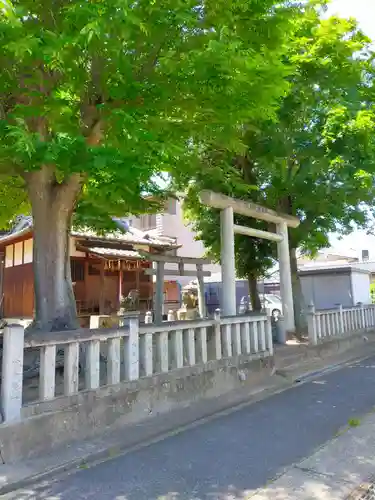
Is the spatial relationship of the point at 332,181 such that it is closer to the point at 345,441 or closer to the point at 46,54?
the point at 345,441

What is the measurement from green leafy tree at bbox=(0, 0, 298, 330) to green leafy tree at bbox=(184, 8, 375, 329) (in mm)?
3257

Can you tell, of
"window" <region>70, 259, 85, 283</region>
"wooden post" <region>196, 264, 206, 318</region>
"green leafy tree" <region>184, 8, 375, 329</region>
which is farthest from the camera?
"window" <region>70, 259, 85, 283</region>

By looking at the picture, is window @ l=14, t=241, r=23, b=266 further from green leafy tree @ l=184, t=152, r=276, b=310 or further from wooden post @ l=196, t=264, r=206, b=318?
wooden post @ l=196, t=264, r=206, b=318

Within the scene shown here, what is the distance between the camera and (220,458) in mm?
4277

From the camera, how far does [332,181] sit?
10.7 metres

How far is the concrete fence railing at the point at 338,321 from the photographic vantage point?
10.1 meters

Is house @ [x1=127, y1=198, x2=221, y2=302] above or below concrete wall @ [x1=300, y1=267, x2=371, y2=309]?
above

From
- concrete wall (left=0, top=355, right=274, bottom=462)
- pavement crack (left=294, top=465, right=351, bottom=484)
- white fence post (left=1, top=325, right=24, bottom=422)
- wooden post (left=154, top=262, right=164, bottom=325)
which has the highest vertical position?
wooden post (left=154, top=262, right=164, bottom=325)

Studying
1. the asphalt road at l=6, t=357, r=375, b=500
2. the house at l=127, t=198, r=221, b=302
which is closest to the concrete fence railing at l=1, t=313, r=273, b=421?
the asphalt road at l=6, t=357, r=375, b=500

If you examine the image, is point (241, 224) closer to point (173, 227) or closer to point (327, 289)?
point (327, 289)

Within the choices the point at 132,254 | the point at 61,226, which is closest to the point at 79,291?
the point at 132,254

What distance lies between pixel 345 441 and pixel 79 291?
44.7 feet

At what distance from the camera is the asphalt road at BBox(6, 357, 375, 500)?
3.54 meters

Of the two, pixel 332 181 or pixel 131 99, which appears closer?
pixel 131 99
